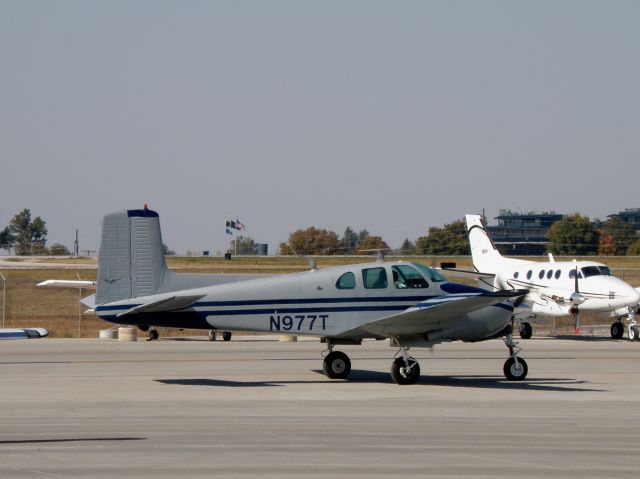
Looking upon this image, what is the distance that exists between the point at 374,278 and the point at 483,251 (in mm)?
24863

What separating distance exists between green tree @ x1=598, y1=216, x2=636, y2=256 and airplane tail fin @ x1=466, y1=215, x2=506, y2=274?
65325 millimetres

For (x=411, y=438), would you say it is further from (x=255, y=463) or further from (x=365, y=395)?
(x=365, y=395)

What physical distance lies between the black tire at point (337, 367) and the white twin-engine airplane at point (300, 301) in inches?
22.7

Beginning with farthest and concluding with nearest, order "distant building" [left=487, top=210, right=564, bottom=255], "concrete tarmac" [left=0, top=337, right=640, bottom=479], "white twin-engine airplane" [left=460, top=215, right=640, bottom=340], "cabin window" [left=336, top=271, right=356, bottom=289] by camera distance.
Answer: "distant building" [left=487, top=210, right=564, bottom=255] → "white twin-engine airplane" [left=460, top=215, right=640, bottom=340] → "cabin window" [left=336, top=271, right=356, bottom=289] → "concrete tarmac" [left=0, top=337, right=640, bottom=479]

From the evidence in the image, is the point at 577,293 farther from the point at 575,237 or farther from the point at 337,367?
the point at 575,237

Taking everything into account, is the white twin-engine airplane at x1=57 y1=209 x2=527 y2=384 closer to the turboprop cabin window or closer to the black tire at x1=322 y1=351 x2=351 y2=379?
the black tire at x1=322 y1=351 x2=351 y2=379

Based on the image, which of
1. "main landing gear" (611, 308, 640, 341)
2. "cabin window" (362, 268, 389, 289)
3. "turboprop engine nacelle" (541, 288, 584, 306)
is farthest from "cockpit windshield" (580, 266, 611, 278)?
"cabin window" (362, 268, 389, 289)

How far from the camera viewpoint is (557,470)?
9.97 metres

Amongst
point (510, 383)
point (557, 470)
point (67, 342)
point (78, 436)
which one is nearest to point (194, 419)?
point (78, 436)

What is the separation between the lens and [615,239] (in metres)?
122

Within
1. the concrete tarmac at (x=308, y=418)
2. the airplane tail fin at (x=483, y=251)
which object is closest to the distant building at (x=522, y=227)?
the airplane tail fin at (x=483, y=251)

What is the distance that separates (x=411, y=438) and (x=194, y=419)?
10.6ft

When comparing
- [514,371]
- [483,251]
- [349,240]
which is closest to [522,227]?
[349,240]

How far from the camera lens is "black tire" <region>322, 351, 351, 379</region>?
1955 cm
